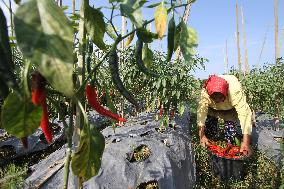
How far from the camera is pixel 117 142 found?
3107mm

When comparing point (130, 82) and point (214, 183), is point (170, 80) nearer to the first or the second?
point (130, 82)

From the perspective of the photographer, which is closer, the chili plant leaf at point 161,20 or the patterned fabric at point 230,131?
the chili plant leaf at point 161,20

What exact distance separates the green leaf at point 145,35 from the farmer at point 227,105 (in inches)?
106

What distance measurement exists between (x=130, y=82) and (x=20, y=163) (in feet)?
6.33

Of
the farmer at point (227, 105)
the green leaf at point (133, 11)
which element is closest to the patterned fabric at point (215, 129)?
the farmer at point (227, 105)

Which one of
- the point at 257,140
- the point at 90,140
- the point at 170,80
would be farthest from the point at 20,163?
the point at 90,140

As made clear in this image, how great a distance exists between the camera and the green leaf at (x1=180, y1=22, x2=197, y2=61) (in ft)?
2.47

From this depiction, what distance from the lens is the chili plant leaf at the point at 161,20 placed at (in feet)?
2.45

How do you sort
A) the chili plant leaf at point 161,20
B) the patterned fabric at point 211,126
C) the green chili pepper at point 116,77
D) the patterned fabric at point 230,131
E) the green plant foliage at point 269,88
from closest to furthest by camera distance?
the chili plant leaf at point 161,20, the green chili pepper at point 116,77, the patterned fabric at point 230,131, the patterned fabric at point 211,126, the green plant foliage at point 269,88

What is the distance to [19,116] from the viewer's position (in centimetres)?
63

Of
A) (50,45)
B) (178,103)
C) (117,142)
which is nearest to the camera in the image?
(50,45)

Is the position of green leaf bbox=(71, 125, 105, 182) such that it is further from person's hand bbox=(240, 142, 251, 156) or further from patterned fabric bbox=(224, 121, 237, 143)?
patterned fabric bbox=(224, 121, 237, 143)

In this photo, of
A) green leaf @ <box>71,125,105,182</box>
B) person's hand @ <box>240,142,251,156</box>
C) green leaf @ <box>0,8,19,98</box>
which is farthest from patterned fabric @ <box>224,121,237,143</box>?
green leaf @ <box>0,8,19,98</box>

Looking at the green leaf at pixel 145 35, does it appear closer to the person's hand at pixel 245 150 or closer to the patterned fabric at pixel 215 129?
the person's hand at pixel 245 150
